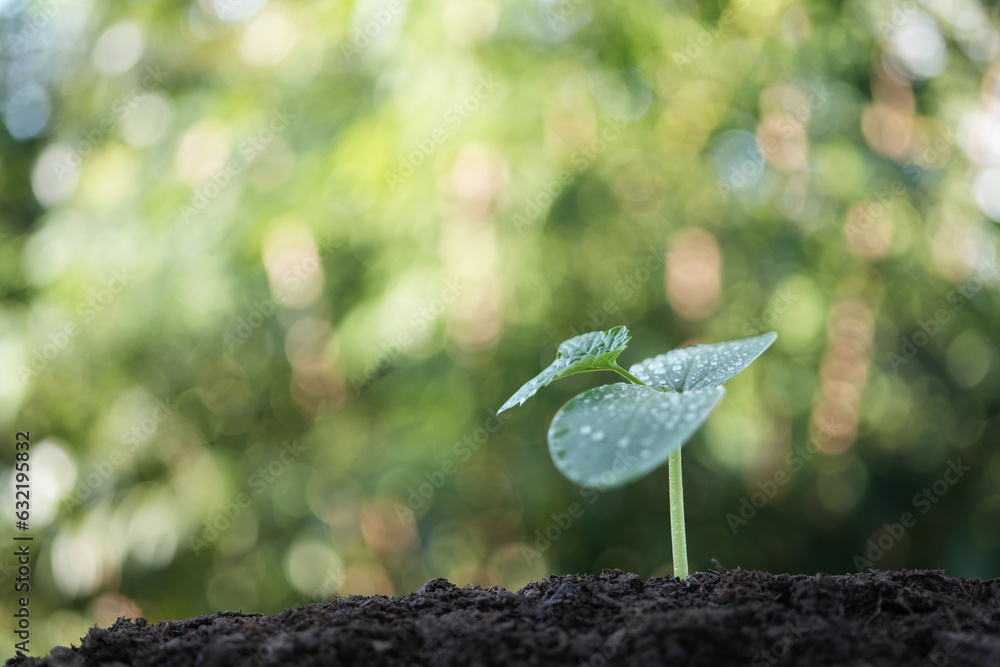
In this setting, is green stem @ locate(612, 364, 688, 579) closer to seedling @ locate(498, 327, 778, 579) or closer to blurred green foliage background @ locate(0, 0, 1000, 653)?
seedling @ locate(498, 327, 778, 579)

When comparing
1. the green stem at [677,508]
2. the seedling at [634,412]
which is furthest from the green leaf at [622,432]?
the green stem at [677,508]

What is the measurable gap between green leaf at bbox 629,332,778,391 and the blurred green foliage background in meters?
1.03

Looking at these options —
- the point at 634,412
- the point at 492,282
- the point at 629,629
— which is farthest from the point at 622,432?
the point at 492,282

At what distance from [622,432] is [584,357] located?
0.14m

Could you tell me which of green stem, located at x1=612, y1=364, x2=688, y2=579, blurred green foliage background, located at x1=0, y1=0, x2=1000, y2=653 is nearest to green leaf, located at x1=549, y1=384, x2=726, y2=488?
green stem, located at x1=612, y1=364, x2=688, y2=579

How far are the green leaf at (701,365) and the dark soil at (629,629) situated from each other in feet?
0.55

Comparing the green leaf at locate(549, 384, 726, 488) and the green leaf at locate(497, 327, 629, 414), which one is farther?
the green leaf at locate(497, 327, 629, 414)

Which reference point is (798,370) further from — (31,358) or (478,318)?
(31,358)

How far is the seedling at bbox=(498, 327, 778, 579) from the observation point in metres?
0.46

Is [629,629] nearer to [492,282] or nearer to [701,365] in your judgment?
[701,365]

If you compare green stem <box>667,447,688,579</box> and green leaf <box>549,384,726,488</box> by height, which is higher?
green leaf <box>549,384,726,488</box>

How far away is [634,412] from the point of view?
20.2 inches

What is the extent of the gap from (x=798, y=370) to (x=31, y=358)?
2144 millimetres

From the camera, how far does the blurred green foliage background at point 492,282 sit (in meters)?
1.82
